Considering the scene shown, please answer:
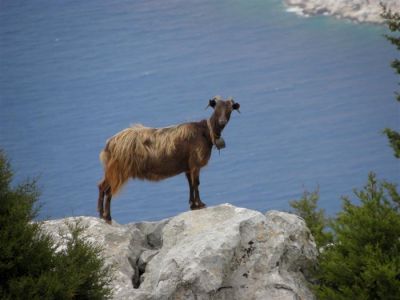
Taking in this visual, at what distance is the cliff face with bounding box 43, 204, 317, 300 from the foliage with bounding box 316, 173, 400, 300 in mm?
362

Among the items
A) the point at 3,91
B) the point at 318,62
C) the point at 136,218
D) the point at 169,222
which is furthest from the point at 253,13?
the point at 169,222

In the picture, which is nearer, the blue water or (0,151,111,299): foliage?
(0,151,111,299): foliage

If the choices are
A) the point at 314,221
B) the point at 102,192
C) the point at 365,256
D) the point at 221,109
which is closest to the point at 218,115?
the point at 221,109

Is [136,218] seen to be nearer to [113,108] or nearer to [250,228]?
[113,108]

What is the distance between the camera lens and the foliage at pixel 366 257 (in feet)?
27.5

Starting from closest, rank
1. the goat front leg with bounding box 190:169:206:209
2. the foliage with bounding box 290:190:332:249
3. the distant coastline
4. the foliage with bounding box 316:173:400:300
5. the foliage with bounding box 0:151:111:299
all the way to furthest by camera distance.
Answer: the foliage with bounding box 0:151:111:299 → the foliage with bounding box 316:173:400:300 → the foliage with bounding box 290:190:332:249 → the goat front leg with bounding box 190:169:206:209 → the distant coastline

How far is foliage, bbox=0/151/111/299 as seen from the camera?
7.24 meters

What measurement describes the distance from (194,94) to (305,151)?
4682 millimetres

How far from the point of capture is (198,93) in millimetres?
26594

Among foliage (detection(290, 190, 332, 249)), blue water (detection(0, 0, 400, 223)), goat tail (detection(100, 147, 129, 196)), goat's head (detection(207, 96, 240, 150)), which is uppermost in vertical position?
goat's head (detection(207, 96, 240, 150))

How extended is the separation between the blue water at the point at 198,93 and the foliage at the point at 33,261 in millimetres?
12954

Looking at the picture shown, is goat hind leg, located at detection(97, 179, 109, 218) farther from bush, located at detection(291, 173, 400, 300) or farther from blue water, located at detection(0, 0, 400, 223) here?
blue water, located at detection(0, 0, 400, 223)

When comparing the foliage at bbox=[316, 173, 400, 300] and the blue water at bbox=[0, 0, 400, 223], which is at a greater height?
the foliage at bbox=[316, 173, 400, 300]

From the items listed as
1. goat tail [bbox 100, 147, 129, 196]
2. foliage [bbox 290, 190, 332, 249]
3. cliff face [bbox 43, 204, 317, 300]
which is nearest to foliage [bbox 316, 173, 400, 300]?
cliff face [bbox 43, 204, 317, 300]
